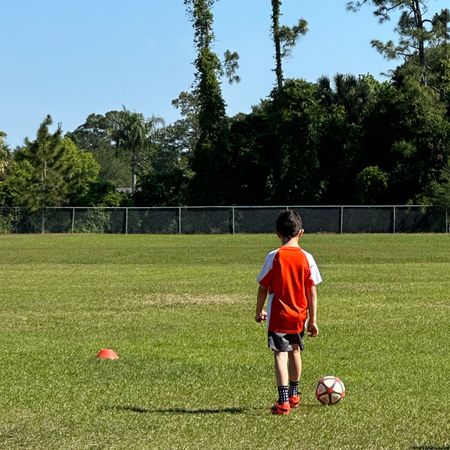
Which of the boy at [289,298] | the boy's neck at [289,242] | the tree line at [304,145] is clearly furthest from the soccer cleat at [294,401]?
the tree line at [304,145]

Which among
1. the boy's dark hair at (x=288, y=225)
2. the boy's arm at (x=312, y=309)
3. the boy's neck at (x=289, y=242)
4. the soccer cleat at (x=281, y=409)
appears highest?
the boy's dark hair at (x=288, y=225)

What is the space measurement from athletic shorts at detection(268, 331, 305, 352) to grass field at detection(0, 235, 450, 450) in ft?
1.78

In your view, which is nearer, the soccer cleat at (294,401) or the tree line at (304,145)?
the soccer cleat at (294,401)

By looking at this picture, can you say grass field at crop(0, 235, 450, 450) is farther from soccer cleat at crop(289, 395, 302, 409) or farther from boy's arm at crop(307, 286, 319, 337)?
boy's arm at crop(307, 286, 319, 337)

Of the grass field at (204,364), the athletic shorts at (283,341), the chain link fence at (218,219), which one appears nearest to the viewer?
the grass field at (204,364)

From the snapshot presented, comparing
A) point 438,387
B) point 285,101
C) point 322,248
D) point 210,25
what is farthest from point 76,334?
point 210,25

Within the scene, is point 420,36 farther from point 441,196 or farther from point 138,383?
point 138,383

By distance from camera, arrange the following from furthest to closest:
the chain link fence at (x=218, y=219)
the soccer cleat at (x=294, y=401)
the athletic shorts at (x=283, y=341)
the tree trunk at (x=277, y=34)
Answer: the tree trunk at (x=277, y=34) < the chain link fence at (x=218, y=219) < the soccer cleat at (x=294, y=401) < the athletic shorts at (x=283, y=341)

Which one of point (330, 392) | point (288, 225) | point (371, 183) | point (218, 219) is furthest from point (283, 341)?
point (371, 183)

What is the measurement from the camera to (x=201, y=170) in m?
57.1

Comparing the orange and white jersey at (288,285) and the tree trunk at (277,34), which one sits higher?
the tree trunk at (277,34)

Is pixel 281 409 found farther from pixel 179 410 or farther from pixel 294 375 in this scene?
pixel 179 410

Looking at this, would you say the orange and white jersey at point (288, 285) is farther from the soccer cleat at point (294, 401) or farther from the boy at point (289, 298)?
the soccer cleat at point (294, 401)

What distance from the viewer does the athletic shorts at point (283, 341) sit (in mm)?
6969
